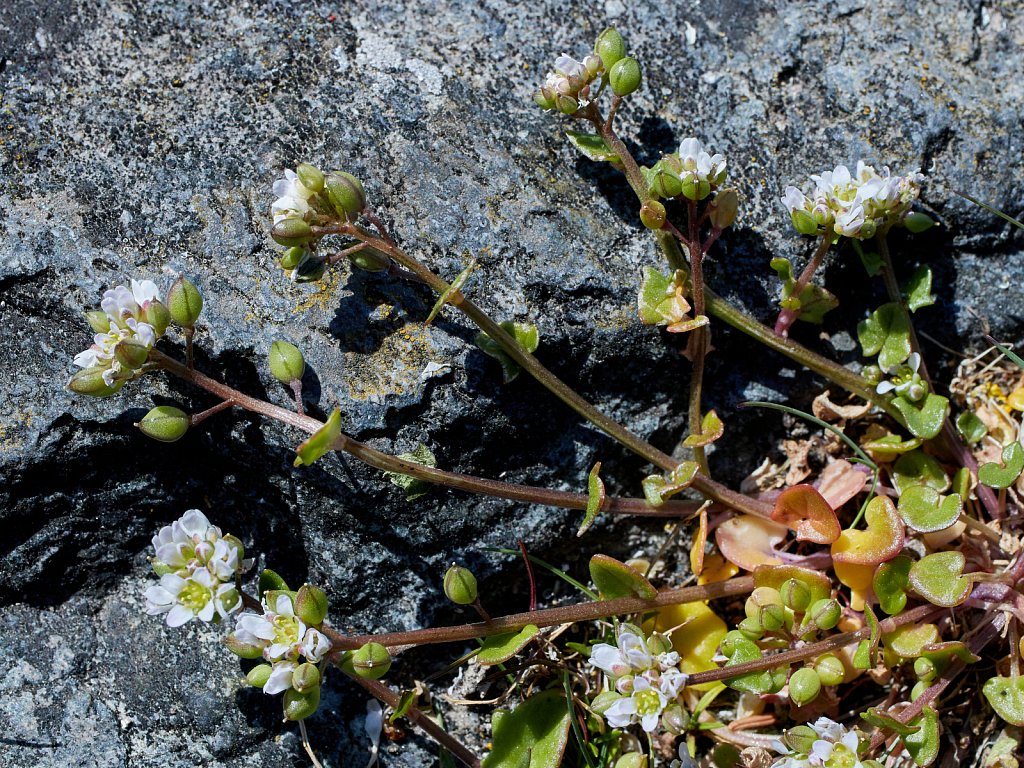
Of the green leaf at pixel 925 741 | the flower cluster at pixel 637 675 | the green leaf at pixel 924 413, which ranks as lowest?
the green leaf at pixel 925 741

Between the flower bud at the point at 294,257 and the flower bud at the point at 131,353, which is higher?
the flower bud at the point at 294,257

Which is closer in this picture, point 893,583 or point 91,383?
point 91,383

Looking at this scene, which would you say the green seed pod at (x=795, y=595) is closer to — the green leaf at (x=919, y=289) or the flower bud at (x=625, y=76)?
the green leaf at (x=919, y=289)

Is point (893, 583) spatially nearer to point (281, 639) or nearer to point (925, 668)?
point (925, 668)

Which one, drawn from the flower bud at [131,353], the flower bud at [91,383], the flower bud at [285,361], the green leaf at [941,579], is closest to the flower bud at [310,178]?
the flower bud at [285,361]

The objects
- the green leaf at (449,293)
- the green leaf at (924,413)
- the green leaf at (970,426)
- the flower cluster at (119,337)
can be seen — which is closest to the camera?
the flower cluster at (119,337)

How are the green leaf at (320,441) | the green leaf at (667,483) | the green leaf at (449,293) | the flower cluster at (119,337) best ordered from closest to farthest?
1. the green leaf at (320,441)
2. the flower cluster at (119,337)
3. the green leaf at (449,293)
4. the green leaf at (667,483)

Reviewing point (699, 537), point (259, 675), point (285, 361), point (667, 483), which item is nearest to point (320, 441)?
point (285, 361)
